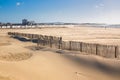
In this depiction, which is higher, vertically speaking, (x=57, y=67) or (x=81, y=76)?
(x=57, y=67)

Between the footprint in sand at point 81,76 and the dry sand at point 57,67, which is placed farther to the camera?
the footprint in sand at point 81,76

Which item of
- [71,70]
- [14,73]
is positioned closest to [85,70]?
[71,70]

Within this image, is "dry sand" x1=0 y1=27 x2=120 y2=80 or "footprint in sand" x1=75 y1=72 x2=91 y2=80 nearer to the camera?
"dry sand" x1=0 y1=27 x2=120 y2=80

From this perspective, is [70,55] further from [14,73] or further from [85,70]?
[14,73]

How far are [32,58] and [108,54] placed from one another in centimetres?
848

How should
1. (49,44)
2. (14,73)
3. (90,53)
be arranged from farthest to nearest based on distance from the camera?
1. (49,44)
2. (90,53)
3. (14,73)

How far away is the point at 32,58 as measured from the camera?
24.0 m

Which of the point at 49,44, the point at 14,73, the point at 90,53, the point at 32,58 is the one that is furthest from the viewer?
the point at 49,44

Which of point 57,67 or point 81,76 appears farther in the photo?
point 57,67

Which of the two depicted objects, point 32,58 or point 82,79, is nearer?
point 82,79

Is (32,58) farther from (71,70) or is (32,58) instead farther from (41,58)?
(71,70)

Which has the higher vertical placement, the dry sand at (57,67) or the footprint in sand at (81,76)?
the dry sand at (57,67)

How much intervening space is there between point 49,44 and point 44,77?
14.3 metres

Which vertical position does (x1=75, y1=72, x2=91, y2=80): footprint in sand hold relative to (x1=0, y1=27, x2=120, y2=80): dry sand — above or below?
below
